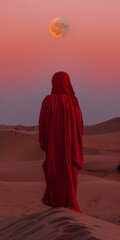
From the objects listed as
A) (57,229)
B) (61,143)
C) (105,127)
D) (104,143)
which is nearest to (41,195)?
(61,143)

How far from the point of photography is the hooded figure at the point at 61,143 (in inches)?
245

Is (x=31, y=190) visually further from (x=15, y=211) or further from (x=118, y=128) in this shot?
(x=118, y=128)

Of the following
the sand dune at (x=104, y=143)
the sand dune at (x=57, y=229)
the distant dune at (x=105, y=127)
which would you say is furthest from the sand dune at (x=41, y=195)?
the distant dune at (x=105, y=127)

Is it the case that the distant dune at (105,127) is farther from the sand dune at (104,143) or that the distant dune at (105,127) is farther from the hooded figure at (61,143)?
the hooded figure at (61,143)

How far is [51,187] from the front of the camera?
6367 millimetres

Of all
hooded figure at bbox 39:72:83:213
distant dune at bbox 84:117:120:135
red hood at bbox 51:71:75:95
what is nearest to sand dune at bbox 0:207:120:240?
hooded figure at bbox 39:72:83:213

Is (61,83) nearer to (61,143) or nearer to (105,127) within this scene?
(61,143)

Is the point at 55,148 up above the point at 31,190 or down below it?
above

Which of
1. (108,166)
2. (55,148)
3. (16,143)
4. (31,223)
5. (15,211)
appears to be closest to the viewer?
(31,223)

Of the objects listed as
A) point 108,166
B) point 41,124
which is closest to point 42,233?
point 41,124

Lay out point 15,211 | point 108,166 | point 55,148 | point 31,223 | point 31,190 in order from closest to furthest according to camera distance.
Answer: point 31,223 → point 55,148 → point 15,211 → point 31,190 → point 108,166

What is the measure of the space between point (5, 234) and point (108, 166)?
12420 mm

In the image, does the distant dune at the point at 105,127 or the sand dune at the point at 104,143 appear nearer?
the sand dune at the point at 104,143

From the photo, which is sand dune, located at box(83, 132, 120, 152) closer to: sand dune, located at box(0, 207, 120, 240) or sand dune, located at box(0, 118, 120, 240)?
sand dune, located at box(0, 118, 120, 240)
